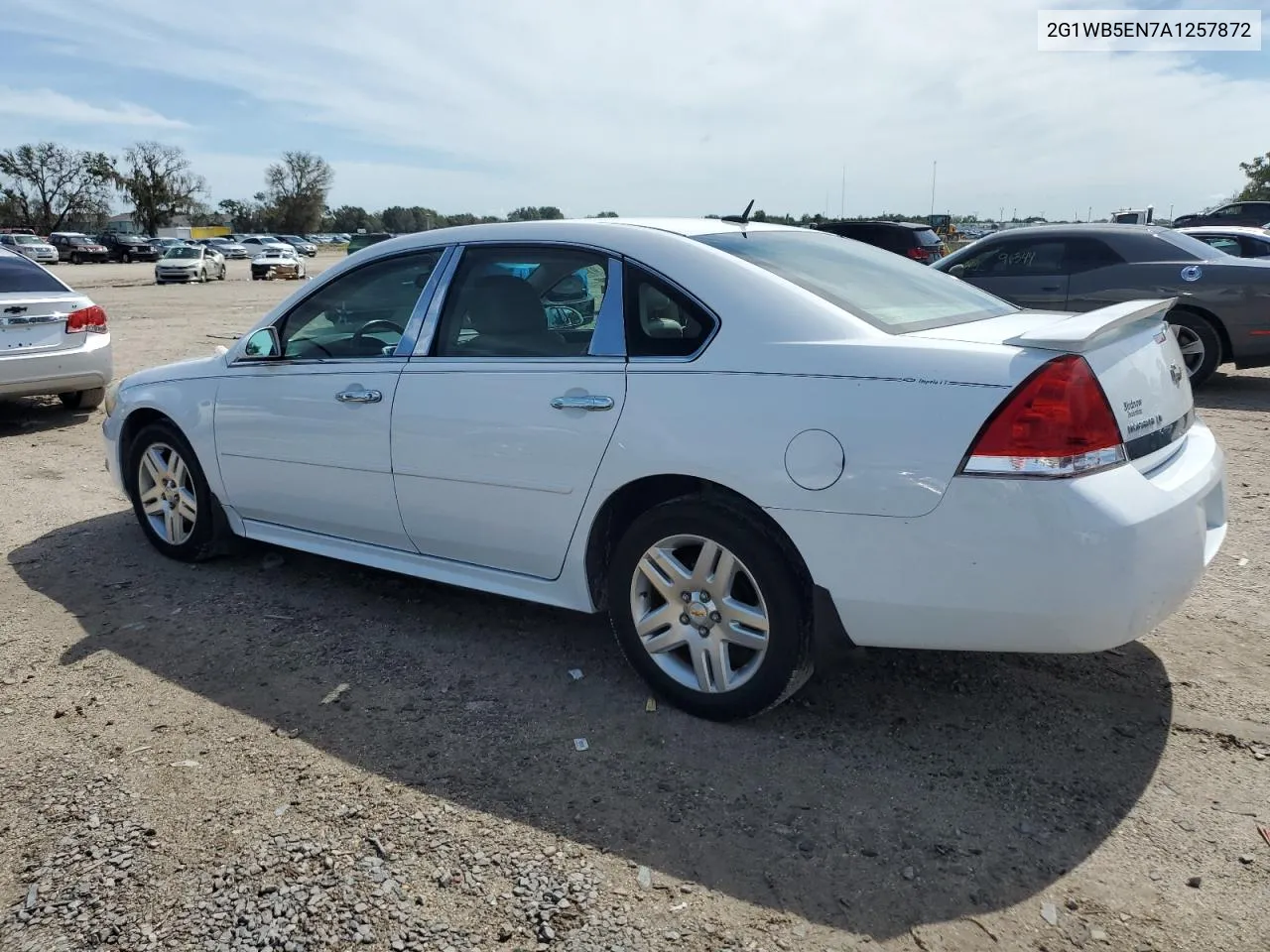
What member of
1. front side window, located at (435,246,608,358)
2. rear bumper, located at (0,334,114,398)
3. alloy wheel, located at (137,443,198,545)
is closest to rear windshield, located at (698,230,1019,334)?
front side window, located at (435,246,608,358)

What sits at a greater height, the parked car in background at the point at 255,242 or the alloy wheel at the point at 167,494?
the parked car in background at the point at 255,242

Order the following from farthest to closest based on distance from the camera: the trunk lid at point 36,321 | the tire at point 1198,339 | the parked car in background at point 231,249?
the parked car in background at point 231,249 < the tire at point 1198,339 < the trunk lid at point 36,321

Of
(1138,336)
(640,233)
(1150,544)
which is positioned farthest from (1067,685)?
(640,233)

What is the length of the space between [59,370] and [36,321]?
44 cm

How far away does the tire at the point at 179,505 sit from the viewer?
477 cm

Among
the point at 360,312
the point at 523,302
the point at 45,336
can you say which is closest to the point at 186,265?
the point at 45,336

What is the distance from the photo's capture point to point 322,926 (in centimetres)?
236

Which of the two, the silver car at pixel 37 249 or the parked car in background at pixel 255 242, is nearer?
the silver car at pixel 37 249

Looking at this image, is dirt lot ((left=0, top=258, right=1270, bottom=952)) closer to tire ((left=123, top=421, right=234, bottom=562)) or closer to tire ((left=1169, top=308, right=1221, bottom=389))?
tire ((left=123, top=421, right=234, bottom=562))

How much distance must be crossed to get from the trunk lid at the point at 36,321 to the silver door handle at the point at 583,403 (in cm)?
691

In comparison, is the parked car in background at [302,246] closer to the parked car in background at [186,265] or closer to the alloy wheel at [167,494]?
the parked car in background at [186,265]

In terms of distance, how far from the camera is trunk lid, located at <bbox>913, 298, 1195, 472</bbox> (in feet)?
8.86

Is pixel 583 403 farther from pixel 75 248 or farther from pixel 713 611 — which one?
pixel 75 248

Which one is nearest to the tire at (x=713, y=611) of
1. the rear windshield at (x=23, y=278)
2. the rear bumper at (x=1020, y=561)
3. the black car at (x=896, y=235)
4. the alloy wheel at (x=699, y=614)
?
the alloy wheel at (x=699, y=614)
